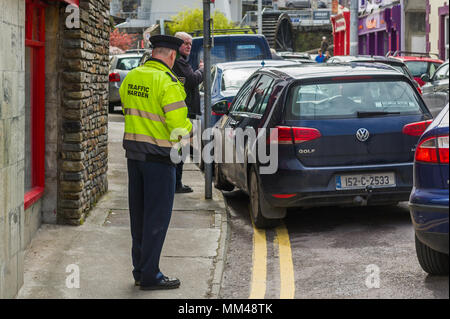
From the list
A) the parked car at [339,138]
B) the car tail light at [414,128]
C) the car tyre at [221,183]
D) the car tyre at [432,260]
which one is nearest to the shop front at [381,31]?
the car tyre at [221,183]

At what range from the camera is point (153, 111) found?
6.53m

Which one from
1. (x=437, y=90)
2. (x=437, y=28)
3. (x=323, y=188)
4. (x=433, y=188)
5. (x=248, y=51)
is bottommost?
(x=323, y=188)

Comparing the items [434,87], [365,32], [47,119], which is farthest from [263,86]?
[365,32]

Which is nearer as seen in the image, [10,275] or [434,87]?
[10,275]

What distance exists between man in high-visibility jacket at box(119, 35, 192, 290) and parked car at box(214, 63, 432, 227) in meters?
2.09

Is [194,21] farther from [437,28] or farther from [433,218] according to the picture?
[433,218]

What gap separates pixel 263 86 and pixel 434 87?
1024cm

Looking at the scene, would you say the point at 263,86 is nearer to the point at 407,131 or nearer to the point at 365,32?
the point at 407,131

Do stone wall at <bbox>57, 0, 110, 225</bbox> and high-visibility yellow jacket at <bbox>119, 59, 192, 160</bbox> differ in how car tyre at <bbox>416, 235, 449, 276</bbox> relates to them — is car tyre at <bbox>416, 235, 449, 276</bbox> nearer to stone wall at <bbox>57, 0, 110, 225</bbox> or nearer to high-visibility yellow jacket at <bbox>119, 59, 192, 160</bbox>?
high-visibility yellow jacket at <bbox>119, 59, 192, 160</bbox>

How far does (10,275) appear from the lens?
6.21 meters

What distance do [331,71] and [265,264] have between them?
2.37 meters

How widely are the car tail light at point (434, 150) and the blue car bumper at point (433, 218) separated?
8.2 inches

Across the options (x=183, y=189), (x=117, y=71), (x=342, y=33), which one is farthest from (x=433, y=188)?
(x=342, y=33)
